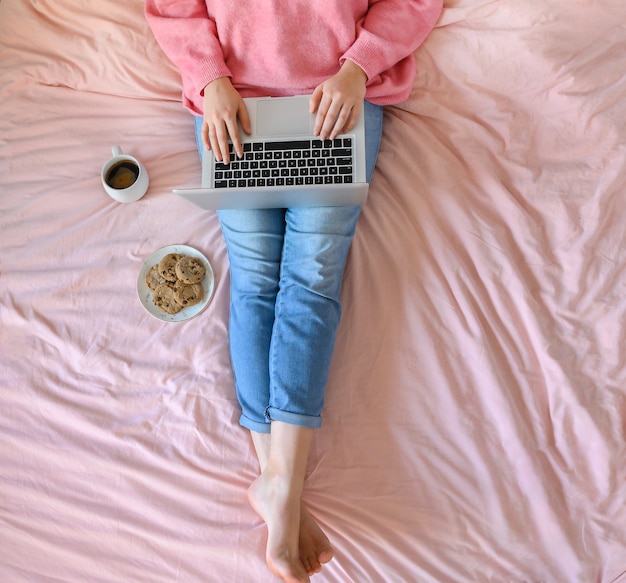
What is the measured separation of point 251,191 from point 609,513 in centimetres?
74

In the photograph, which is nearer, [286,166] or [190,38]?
[286,166]

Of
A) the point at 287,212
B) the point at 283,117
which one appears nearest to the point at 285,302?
the point at 287,212

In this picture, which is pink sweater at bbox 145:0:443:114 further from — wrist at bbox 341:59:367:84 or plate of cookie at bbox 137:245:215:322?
plate of cookie at bbox 137:245:215:322

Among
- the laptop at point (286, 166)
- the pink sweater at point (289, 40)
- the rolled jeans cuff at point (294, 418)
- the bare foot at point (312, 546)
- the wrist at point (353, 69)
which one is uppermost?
the pink sweater at point (289, 40)

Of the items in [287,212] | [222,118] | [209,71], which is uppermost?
[209,71]

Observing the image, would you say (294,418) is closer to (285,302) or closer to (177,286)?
(285,302)

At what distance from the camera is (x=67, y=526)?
2.73 ft

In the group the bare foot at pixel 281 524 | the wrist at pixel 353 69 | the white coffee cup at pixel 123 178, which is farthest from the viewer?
the white coffee cup at pixel 123 178

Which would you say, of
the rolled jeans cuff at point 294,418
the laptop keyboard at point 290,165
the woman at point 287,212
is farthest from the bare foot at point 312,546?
the laptop keyboard at point 290,165

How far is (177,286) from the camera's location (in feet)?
3.02

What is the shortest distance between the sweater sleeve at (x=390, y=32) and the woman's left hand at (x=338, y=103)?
4cm

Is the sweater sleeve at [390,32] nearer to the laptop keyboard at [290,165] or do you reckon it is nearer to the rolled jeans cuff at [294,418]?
the laptop keyboard at [290,165]

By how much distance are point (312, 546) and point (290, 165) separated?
0.58 m

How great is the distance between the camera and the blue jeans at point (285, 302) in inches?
31.6
